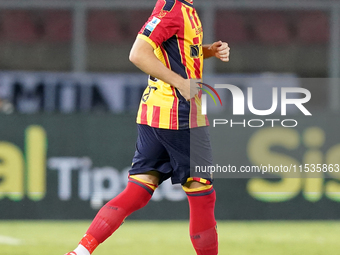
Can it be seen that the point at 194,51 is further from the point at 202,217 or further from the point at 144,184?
the point at 202,217

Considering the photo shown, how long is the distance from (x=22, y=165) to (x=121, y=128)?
976 mm

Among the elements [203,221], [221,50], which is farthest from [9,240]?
[221,50]

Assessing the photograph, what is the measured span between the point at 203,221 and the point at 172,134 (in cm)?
48

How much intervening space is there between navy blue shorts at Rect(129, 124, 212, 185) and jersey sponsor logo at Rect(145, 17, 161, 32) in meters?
0.50

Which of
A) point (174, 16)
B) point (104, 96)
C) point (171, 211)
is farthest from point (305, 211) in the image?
point (104, 96)

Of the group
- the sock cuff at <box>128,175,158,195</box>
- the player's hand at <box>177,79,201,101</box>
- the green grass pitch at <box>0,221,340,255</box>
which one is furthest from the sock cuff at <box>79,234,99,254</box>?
the green grass pitch at <box>0,221,340,255</box>

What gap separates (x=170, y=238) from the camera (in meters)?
4.62

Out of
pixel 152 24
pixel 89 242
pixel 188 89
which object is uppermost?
pixel 152 24

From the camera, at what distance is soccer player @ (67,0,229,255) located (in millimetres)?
2744

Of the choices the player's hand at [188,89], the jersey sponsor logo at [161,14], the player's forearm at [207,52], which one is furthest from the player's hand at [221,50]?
the jersey sponsor logo at [161,14]

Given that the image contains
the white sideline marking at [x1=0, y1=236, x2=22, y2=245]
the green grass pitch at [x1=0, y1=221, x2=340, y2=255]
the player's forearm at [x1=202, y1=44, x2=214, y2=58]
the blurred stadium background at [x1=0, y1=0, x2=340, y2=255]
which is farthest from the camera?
the blurred stadium background at [x1=0, y1=0, x2=340, y2=255]

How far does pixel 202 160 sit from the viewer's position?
9.29 ft

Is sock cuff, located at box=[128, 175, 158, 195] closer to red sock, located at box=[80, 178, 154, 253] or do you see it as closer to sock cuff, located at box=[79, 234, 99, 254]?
red sock, located at box=[80, 178, 154, 253]

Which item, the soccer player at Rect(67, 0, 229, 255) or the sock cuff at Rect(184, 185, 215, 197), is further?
the sock cuff at Rect(184, 185, 215, 197)
